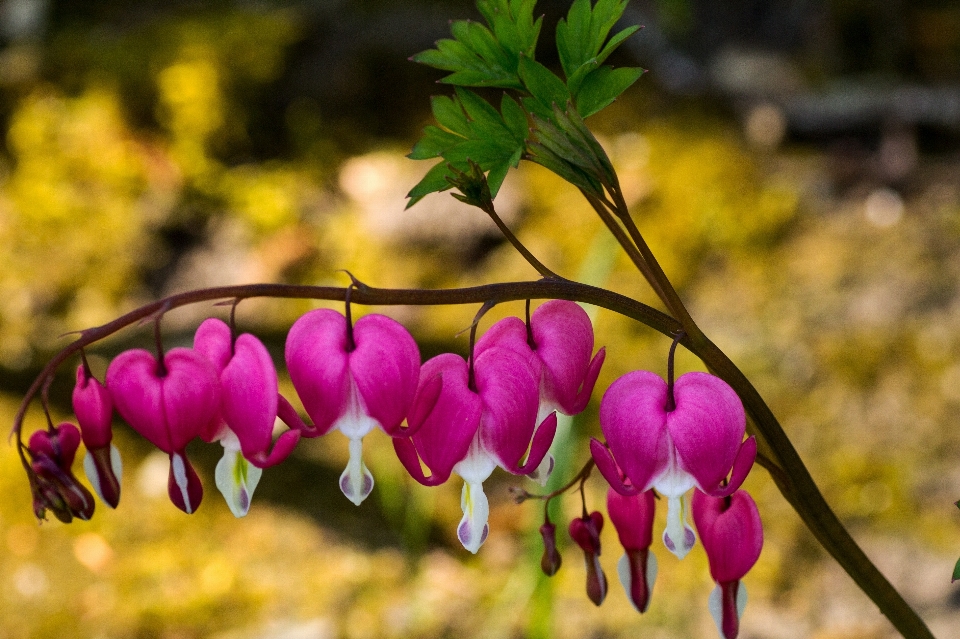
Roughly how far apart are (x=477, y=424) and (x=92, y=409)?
27 centimetres

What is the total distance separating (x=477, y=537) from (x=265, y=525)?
1547 millimetres

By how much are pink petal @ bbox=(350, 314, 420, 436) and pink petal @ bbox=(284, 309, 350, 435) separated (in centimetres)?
1

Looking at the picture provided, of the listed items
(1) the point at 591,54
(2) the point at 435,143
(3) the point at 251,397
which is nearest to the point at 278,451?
(3) the point at 251,397

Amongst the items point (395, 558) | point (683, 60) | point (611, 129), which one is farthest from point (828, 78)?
point (395, 558)

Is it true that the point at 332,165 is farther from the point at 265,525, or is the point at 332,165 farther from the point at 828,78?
the point at 828,78

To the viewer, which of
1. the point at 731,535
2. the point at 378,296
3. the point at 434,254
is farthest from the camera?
the point at 434,254

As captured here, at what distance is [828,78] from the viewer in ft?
10.1

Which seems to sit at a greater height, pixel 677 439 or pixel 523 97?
pixel 523 97

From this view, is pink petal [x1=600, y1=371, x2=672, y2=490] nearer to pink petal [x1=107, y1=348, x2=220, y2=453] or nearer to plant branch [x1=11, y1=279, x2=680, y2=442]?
plant branch [x1=11, y1=279, x2=680, y2=442]

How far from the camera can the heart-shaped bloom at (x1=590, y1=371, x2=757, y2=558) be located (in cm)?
64

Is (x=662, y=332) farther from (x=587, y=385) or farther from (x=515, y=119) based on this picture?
(x=515, y=119)

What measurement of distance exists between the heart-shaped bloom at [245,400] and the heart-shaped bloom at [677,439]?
221mm

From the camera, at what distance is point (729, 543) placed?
2.35 feet

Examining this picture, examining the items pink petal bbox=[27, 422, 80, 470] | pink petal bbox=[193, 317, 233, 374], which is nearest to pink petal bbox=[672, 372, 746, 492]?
pink petal bbox=[193, 317, 233, 374]
